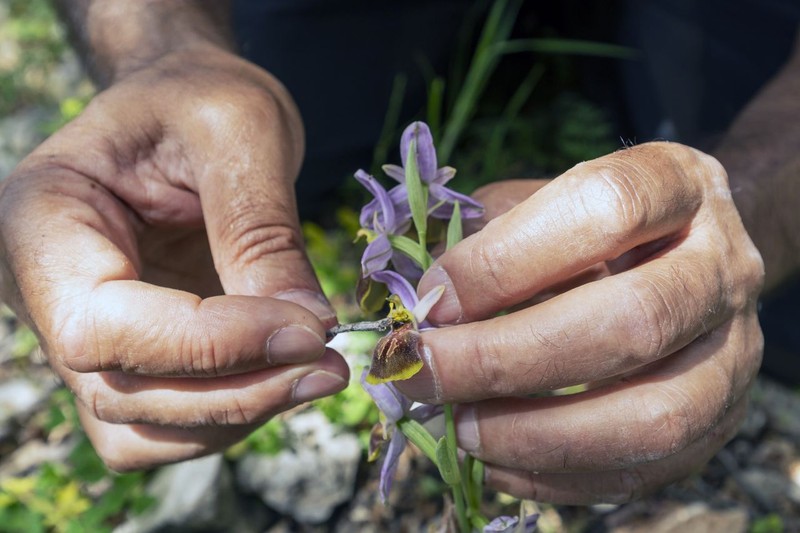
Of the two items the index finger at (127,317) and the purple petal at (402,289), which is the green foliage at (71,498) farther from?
the purple petal at (402,289)

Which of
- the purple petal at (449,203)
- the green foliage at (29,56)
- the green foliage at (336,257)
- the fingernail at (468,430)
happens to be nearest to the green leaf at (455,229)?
the purple petal at (449,203)

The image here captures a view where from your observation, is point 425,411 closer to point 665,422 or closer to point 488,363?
point 488,363

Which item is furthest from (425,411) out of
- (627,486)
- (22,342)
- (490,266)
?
(22,342)

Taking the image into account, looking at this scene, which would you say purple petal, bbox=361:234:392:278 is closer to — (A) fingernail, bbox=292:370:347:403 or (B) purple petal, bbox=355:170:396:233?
(B) purple petal, bbox=355:170:396:233

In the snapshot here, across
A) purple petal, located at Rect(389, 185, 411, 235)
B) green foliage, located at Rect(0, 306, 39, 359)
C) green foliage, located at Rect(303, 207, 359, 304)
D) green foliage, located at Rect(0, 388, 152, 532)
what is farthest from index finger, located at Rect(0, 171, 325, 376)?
green foliage, located at Rect(0, 306, 39, 359)

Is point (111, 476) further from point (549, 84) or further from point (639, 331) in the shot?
point (549, 84)

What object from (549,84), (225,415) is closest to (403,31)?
(549,84)
